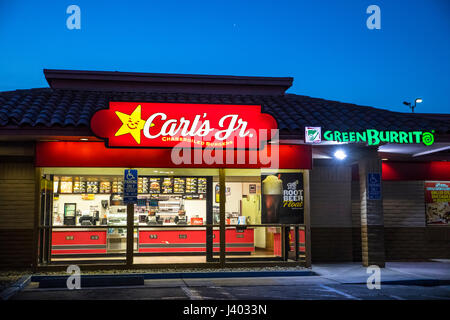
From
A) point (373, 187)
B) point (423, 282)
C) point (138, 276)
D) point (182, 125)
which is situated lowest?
point (423, 282)

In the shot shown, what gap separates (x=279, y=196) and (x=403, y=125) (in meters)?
4.13

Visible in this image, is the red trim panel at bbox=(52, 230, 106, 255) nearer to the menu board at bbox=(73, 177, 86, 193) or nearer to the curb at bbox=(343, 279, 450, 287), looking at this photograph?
the menu board at bbox=(73, 177, 86, 193)

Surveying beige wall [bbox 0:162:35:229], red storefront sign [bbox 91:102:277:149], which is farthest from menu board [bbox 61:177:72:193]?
red storefront sign [bbox 91:102:277:149]

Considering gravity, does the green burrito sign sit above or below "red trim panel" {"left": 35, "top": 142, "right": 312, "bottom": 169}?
above

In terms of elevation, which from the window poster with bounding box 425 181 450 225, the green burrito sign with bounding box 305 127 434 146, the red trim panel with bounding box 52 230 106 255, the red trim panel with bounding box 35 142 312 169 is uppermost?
the green burrito sign with bounding box 305 127 434 146

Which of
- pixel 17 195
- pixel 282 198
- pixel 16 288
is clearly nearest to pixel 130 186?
pixel 17 195

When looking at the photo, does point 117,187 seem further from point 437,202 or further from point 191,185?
point 437,202

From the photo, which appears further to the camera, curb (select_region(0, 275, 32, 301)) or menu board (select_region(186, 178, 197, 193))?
menu board (select_region(186, 178, 197, 193))

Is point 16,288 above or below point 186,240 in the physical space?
below

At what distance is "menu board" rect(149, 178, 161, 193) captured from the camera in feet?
50.1

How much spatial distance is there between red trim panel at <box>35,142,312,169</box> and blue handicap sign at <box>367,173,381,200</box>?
1811mm

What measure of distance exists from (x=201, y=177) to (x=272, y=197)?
2.22m

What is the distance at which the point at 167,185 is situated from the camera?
15586 millimetres

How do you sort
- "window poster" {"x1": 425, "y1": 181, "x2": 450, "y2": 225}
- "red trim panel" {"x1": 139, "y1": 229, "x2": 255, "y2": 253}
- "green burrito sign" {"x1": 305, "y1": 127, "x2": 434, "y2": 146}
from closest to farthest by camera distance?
"green burrito sign" {"x1": 305, "y1": 127, "x2": 434, "y2": 146} < "red trim panel" {"x1": 139, "y1": 229, "x2": 255, "y2": 253} < "window poster" {"x1": 425, "y1": 181, "x2": 450, "y2": 225}
